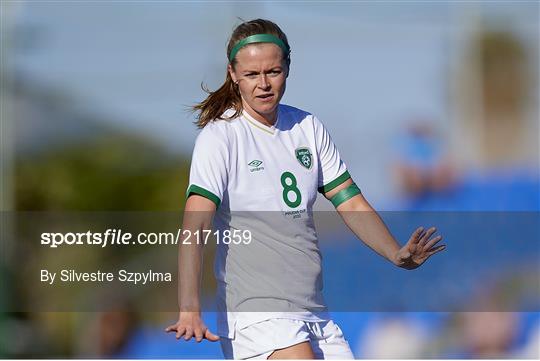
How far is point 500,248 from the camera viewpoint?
6.76 meters

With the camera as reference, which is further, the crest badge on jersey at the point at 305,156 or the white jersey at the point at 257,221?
the crest badge on jersey at the point at 305,156

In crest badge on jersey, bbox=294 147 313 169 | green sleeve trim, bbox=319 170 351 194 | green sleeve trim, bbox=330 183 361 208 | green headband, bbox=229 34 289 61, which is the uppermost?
green headband, bbox=229 34 289 61

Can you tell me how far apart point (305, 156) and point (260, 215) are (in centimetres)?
30

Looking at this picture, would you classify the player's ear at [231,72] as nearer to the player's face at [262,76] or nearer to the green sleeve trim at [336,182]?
the player's face at [262,76]

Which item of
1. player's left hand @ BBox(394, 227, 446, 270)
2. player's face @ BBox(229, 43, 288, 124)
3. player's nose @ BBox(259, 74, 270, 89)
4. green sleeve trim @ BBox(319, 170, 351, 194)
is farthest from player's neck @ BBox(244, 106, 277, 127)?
player's left hand @ BBox(394, 227, 446, 270)

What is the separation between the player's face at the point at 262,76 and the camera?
3.40 meters

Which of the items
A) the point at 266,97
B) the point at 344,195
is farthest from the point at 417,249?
the point at 266,97

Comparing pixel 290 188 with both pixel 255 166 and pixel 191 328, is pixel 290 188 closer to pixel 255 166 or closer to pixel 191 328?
pixel 255 166

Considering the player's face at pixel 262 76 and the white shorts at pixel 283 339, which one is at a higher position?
the player's face at pixel 262 76

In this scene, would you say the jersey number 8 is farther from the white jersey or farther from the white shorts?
the white shorts

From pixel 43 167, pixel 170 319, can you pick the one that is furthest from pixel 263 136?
pixel 43 167

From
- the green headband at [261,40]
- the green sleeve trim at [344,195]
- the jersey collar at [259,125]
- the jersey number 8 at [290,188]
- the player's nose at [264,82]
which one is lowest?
the jersey number 8 at [290,188]

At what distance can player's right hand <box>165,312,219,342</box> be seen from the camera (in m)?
3.14

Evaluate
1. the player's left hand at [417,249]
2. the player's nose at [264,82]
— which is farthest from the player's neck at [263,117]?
the player's left hand at [417,249]
